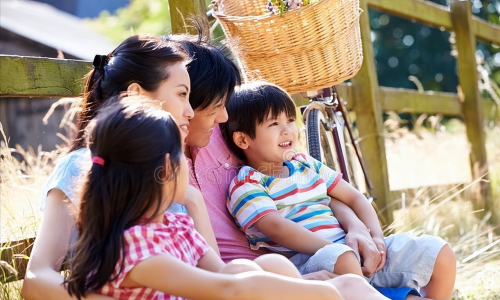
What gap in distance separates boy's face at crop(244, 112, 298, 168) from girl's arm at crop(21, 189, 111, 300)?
0.85m

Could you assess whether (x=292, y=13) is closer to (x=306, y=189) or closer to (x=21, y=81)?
(x=306, y=189)

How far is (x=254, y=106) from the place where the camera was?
2.51m

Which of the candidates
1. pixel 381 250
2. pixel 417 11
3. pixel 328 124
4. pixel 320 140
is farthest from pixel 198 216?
pixel 417 11

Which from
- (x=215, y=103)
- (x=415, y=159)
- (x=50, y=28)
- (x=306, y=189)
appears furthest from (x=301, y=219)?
(x=50, y=28)

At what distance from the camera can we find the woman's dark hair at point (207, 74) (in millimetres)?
2322

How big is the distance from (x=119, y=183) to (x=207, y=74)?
31.3 inches

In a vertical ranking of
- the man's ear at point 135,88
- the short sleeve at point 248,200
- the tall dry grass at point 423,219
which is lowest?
the tall dry grass at point 423,219

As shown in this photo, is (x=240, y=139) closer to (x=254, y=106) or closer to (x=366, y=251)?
(x=254, y=106)

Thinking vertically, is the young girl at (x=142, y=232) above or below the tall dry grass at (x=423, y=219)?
above

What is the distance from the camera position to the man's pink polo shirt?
2.41m

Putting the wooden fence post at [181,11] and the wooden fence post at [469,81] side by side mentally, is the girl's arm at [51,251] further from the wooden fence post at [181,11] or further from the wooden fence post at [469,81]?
the wooden fence post at [469,81]

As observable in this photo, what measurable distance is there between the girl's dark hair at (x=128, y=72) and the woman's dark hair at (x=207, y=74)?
0.18 metres

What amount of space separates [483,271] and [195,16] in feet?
6.56

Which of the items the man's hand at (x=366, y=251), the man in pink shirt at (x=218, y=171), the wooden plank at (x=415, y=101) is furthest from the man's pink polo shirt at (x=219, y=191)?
the wooden plank at (x=415, y=101)
